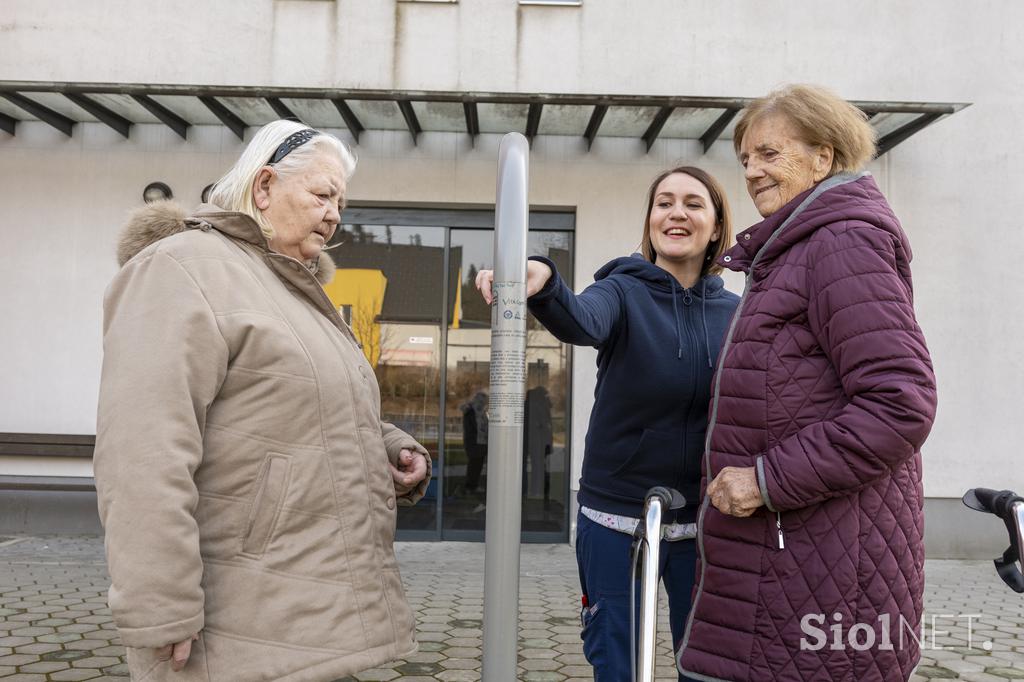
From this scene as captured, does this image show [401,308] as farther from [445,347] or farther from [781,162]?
[781,162]

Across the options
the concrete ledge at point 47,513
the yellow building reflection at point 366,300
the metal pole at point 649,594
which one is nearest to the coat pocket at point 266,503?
the metal pole at point 649,594

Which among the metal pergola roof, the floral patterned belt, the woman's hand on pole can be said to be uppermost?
the metal pergola roof

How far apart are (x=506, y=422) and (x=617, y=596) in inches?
32.4

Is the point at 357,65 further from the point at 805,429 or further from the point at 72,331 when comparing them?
the point at 805,429

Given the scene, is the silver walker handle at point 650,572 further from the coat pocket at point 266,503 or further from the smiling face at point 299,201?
the smiling face at point 299,201

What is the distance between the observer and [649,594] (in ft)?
5.77

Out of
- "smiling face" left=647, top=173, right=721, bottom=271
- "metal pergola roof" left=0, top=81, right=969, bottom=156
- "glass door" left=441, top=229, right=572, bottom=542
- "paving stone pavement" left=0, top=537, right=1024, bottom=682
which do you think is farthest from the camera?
"glass door" left=441, top=229, right=572, bottom=542

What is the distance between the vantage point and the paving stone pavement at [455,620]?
13.7ft

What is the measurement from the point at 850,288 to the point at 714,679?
909 millimetres

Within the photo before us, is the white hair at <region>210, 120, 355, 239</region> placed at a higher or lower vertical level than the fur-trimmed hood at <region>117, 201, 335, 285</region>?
higher

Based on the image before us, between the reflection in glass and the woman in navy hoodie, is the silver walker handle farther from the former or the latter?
the reflection in glass

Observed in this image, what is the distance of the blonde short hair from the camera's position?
6.28 feet

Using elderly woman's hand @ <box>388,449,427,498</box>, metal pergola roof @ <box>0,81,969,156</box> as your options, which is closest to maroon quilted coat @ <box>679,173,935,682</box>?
elderly woman's hand @ <box>388,449,427,498</box>

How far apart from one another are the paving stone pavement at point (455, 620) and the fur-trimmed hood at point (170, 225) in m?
1.97
